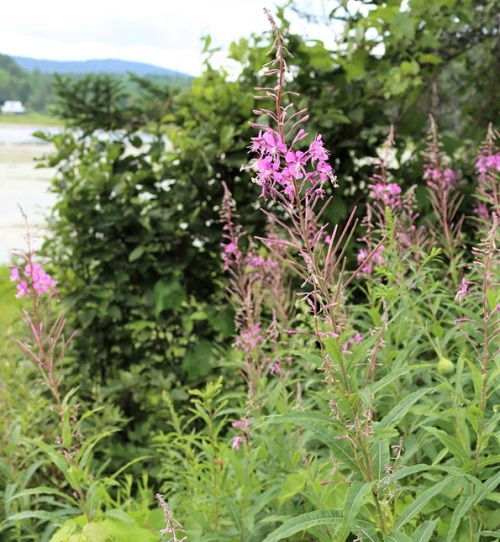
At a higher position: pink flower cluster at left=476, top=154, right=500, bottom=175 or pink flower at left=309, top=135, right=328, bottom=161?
pink flower at left=309, top=135, right=328, bottom=161

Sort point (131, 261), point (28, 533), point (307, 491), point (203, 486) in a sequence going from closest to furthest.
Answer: point (307, 491), point (203, 486), point (28, 533), point (131, 261)

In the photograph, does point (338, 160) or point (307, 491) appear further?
point (338, 160)

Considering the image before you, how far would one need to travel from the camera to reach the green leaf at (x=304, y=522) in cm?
156

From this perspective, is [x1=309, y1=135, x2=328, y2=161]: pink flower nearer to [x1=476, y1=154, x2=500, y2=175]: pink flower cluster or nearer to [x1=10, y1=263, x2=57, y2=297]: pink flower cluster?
[x1=10, y1=263, x2=57, y2=297]: pink flower cluster

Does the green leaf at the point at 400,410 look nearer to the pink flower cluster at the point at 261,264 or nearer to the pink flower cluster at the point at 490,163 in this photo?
the pink flower cluster at the point at 261,264

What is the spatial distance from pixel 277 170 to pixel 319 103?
2991 mm

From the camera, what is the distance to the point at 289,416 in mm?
1571

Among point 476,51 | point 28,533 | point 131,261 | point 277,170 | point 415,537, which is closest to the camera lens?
point 277,170

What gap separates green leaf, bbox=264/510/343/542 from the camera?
1556mm

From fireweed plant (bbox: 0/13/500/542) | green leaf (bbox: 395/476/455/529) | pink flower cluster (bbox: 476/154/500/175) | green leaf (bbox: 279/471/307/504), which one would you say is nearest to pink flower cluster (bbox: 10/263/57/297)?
fireweed plant (bbox: 0/13/500/542)

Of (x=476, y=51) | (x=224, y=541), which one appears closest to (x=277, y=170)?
(x=224, y=541)

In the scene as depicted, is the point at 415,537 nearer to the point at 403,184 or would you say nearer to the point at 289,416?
the point at 289,416

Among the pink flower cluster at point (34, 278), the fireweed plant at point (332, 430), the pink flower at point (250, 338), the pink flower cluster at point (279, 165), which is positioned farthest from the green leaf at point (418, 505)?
the pink flower cluster at point (34, 278)

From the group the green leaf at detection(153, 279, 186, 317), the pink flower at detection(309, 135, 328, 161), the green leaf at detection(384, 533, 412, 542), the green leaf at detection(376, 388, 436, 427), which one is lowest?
the green leaf at detection(153, 279, 186, 317)
